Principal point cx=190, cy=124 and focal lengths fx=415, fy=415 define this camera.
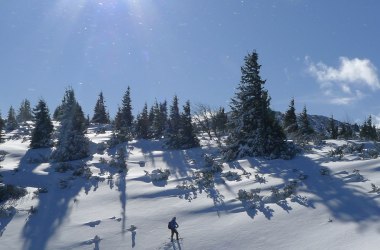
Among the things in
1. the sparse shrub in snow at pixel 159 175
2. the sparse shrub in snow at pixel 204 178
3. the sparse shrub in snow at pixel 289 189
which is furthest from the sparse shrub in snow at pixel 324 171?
the sparse shrub in snow at pixel 159 175

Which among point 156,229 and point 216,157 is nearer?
point 156,229

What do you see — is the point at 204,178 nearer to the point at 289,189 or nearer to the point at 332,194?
the point at 289,189

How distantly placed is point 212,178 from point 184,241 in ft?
31.1

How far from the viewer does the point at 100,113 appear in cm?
8488

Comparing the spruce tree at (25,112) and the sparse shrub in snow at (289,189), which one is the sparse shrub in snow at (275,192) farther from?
the spruce tree at (25,112)

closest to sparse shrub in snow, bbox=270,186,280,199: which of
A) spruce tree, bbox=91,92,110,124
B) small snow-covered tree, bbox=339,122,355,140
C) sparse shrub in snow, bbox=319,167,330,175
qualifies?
sparse shrub in snow, bbox=319,167,330,175

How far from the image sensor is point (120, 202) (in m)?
24.8

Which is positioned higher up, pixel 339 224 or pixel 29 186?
pixel 29 186

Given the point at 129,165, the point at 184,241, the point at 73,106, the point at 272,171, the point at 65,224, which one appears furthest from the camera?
the point at 73,106

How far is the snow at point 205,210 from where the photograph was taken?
17.4 m

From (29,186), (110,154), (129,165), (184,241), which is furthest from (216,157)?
(184,241)

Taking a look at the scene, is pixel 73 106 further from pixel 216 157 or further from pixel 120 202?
pixel 120 202

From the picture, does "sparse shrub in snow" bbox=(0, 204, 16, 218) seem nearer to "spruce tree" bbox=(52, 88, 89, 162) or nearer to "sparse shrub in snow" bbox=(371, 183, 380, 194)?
"spruce tree" bbox=(52, 88, 89, 162)

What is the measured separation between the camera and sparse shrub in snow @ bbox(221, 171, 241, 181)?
88.0 ft
